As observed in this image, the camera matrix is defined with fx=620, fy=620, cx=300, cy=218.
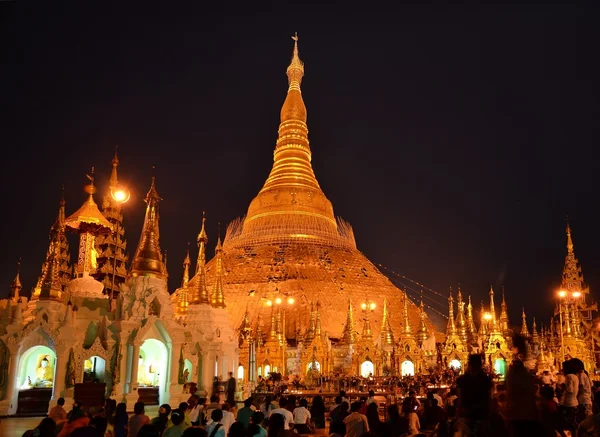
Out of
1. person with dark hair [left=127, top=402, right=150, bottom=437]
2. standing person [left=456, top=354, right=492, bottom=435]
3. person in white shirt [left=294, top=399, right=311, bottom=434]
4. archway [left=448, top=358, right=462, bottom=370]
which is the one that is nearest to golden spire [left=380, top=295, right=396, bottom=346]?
archway [left=448, top=358, right=462, bottom=370]

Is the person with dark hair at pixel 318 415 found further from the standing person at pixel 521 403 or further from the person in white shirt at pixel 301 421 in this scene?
the standing person at pixel 521 403

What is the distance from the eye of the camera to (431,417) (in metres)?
11.3

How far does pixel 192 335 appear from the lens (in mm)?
24812

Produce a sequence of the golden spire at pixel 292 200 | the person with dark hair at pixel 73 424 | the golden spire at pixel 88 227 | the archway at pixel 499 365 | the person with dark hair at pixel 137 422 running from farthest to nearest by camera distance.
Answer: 1. the golden spire at pixel 292 200
2. the archway at pixel 499 365
3. the golden spire at pixel 88 227
4. the person with dark hair at pixel 137 422
5. the person with dark hair at pixel 73 424

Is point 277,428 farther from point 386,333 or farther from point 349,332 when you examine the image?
point 386,333

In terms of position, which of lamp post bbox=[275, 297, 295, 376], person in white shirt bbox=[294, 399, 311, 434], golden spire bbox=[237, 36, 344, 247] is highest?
golden spire bbox=[237, 36, 344, 247]

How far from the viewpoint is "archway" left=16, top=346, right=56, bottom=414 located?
67.3 ft

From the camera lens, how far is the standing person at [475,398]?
6723mm

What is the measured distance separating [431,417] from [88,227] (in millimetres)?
25833

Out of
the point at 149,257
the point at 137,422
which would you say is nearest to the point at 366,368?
the point at 149,257

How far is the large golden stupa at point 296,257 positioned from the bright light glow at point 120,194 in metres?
8.13

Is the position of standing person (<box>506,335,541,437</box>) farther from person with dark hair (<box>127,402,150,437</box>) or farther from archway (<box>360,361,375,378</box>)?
archway (<box>360,361,375,378</box>)

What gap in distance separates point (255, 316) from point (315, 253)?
7.71 m

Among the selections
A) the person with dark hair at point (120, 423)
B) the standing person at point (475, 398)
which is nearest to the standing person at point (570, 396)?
the standing person at point (475, 398)
